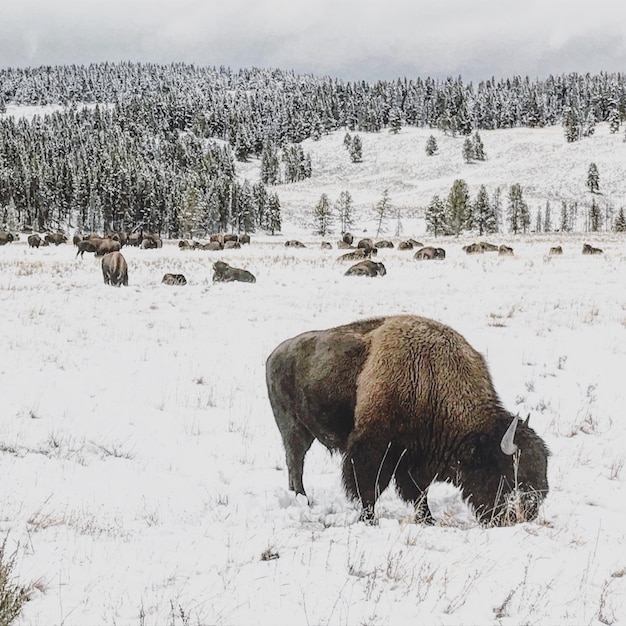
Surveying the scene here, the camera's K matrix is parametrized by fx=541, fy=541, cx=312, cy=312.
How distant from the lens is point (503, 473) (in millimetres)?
4059

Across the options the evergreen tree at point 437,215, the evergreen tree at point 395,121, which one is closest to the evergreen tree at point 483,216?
the evergreen tree at point 437,215

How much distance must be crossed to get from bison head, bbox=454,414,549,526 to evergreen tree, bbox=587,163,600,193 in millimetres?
127213

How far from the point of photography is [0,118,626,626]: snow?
284 cm

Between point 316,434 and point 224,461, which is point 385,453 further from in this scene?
point 224,461

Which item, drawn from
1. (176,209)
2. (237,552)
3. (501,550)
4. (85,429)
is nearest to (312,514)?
(237,552)

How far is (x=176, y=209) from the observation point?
310 feet

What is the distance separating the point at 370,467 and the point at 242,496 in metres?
1.45

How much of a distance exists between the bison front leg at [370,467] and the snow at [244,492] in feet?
0.65

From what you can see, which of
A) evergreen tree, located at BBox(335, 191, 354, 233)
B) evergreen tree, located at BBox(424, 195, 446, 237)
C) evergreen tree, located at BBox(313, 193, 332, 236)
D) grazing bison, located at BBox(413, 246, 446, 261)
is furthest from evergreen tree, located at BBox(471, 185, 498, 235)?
grazing bison, located at BBox(413, 246, 446, 261)

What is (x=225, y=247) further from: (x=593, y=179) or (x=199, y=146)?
(x=199, y=146)

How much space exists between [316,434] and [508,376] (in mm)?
5135

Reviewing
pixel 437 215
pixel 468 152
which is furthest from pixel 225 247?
pixel 468 152

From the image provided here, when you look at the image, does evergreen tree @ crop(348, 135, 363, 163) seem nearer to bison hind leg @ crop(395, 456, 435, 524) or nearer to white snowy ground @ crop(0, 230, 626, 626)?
white snowy ground @ crop(0, 230, 626, 626)

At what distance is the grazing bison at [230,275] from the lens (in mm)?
21281
